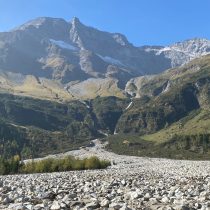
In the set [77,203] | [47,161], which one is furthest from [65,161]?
[77,203]

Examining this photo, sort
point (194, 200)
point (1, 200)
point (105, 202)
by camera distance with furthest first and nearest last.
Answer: point (1, 200), point (194, 200), point (105, 202)

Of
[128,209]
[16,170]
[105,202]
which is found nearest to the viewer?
[128,209]

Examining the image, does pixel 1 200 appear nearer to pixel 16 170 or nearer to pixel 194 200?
pixel 194 200

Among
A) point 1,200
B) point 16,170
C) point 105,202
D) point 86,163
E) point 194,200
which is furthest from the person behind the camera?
point 86,163

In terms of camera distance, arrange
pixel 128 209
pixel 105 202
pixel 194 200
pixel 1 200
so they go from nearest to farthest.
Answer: pixel 128 209 → pixel 105 202 → pixel 194 200 → pixel 1 200

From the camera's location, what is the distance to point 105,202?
70.8 feet

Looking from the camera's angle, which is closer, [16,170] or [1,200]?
[1,200]

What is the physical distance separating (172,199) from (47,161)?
83916mm

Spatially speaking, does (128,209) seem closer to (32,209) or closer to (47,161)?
(32,209)

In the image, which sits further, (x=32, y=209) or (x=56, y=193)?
(x=56, y=193)

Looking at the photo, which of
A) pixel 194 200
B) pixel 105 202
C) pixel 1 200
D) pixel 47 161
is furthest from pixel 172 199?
pixel 47 161

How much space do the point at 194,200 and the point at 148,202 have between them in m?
2.55

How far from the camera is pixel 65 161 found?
108 metres

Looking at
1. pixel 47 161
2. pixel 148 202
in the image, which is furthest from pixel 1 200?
pixel 47 161
